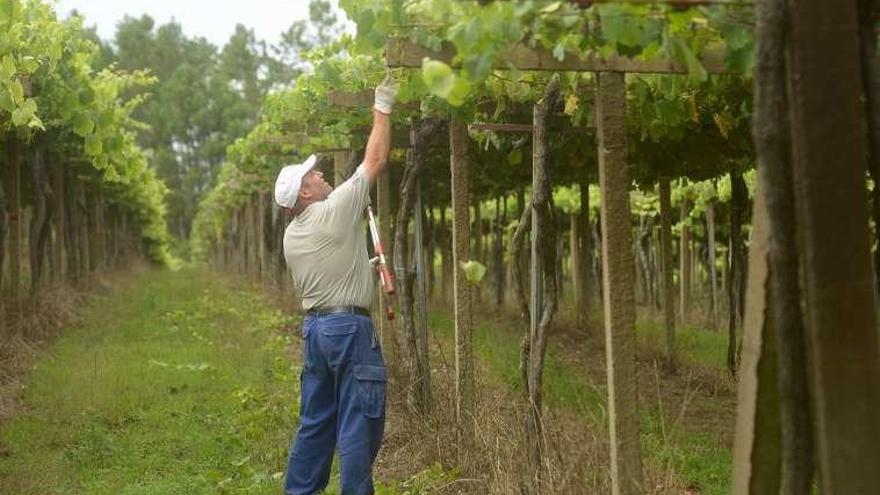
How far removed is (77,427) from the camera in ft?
28.2

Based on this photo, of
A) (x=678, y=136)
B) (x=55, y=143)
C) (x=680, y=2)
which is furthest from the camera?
(x=55, y=143)

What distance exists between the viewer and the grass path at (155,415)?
7.04 metres

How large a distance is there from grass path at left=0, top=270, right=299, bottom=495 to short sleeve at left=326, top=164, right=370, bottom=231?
1.91 m

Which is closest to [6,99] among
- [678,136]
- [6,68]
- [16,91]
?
[16,91]

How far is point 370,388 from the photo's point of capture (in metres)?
5.65

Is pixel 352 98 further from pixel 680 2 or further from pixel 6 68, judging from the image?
pixel 680 2

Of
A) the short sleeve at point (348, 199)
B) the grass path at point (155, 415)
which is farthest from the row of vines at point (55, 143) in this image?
the short sleeve at point (348, 199)

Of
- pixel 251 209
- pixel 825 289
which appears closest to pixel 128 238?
pixel 251 209

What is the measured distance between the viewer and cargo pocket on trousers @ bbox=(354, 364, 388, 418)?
18.5 ft

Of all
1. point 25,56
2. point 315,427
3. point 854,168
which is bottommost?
point 315,427

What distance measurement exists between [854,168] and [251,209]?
2516 cm

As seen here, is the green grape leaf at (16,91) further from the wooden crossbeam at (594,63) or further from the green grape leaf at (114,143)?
the wooden crossbeam at (594,63)

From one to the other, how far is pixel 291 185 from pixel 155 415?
160 inches

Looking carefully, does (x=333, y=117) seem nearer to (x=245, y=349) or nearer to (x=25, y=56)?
→ (x=25, y=56)
